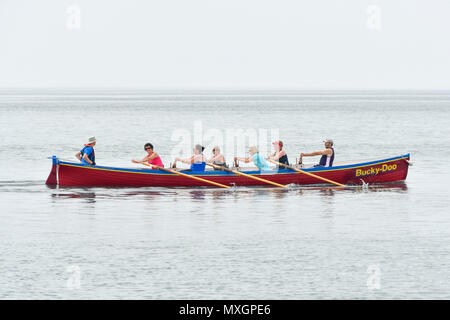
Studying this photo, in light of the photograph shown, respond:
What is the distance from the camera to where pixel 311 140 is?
241ft

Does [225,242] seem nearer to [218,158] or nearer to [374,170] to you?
[218,158]

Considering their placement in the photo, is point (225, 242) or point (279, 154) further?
point (279, 154)

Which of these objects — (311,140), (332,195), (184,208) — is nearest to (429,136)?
(311,140)

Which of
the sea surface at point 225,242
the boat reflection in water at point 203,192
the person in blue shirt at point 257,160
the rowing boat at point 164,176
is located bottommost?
the boat reflection in water at point 203,192

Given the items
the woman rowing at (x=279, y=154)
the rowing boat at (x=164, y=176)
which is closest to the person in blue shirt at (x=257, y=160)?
the rowing boat at (x=164, y=176)

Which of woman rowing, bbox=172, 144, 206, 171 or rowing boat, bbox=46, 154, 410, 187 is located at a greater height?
woman rowing, bbox=172, 144, 206, 171

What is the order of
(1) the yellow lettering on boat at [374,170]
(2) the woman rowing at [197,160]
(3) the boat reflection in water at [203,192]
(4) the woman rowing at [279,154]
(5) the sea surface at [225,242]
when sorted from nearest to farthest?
(5) the sea surface at [225,242]
(3) the boat reflection in water at [203,192]
(2) the woman rowing at [197,160]
(4) the woman rowing at [279,154]
(1) the yellow lettering on boat at [374,170]

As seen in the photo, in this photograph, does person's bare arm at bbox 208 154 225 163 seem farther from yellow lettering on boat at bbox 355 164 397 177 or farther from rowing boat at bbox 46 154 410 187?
yellow lettering on boat at bbox 355 164 397 177

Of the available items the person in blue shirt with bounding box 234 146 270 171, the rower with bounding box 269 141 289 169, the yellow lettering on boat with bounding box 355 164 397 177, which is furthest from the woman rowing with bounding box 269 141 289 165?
the yellow lettering on boat with bounding box 355 164 397 177

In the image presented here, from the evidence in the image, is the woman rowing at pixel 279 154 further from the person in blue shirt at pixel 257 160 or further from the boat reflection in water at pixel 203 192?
the boat reflection in water at pixel 203 192

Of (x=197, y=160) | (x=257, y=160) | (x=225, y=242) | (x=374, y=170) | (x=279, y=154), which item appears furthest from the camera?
(x=374, y=170)

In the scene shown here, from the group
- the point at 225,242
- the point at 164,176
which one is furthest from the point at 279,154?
the point at 225,242
